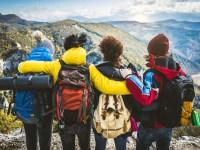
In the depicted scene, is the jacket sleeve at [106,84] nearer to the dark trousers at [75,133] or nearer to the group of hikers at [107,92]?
the group of hikers at [107,92]

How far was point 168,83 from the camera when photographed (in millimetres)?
4824

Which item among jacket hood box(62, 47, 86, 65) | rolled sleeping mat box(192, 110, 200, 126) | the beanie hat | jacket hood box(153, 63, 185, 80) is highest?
the beanie hat

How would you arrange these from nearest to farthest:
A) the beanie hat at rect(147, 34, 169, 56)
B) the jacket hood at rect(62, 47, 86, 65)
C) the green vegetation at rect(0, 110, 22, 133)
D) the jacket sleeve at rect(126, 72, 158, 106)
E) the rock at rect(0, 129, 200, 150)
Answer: the jacket sleeve at rect(126, 72, 158, 106) → the jacket hood at rect(62, 47, 86, 65) → the beanie hat at rect(147, 34, 169, 56) → the rock at rect(0, 129, 200, 150) → the green vegetation at rect(0, 110, 22, 133)

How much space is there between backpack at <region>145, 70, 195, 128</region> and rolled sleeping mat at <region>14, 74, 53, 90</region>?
1.31 meters

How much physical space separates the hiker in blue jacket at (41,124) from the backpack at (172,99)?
1.36 meters

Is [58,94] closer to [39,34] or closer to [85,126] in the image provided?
[85,126]

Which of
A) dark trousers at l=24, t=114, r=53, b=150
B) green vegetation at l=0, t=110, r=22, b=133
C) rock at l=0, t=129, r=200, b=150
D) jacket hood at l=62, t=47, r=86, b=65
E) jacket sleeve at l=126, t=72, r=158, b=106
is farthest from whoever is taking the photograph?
green vegetation at l=0, t=110, r=22, b=133

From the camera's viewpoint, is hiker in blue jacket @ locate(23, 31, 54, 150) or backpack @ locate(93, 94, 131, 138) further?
hiker in blue jacket @ locate(23, 31, 54, 150)

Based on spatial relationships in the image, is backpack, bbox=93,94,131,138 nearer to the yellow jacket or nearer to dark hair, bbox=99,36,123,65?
the yellow jacket

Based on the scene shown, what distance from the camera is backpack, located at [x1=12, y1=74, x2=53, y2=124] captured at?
471cm

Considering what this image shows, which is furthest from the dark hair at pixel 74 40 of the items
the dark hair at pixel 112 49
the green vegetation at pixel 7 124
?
the green vegetation at pixel 7 124

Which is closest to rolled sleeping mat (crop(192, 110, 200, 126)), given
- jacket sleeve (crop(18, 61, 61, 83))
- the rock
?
jacket sleeve (crop(18, 61, 61, 83))

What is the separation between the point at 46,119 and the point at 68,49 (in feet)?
3.16

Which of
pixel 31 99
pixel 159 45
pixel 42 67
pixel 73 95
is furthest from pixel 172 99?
pixel 31 99
